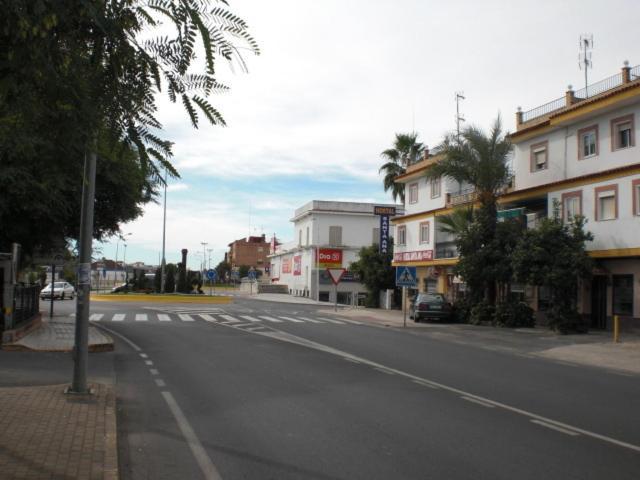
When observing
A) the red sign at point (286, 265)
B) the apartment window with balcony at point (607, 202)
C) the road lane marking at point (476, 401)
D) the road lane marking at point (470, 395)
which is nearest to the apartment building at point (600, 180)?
the apartment window with balcony at point (607, 202)

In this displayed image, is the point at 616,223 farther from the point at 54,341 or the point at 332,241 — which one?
the point at 332,241

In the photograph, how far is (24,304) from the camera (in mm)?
20703

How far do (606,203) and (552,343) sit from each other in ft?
24.5

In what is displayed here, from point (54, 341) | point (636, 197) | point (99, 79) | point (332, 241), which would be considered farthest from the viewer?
point (332, 241)

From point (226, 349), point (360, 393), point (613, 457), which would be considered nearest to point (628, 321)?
point (226, 349)

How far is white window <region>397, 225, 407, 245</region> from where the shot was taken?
152ft

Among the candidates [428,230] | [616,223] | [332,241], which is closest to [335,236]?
[332,241]

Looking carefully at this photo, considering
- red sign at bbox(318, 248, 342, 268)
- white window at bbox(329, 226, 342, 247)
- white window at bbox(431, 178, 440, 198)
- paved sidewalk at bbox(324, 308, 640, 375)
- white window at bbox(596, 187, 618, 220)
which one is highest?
white window at bbox(431, 178, 440, 198)

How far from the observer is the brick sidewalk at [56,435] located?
19.7ft

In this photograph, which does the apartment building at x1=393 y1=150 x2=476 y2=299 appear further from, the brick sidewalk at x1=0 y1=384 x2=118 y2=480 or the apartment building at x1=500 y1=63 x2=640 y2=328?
the brick sidewalk at x1=0 y1=384 x2=118 y2=480

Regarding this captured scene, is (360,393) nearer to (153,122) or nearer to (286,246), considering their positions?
(153,122)

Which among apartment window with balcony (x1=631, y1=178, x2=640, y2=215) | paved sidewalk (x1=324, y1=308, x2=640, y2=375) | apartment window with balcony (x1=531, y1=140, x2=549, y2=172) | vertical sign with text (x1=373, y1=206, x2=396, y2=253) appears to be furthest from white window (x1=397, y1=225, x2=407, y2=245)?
apartment window with balcony (x1=631, y1=178, x2=640, y2=215)

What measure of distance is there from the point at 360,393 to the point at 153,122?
7.43m

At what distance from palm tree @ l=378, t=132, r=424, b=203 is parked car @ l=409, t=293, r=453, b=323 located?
18323mm
